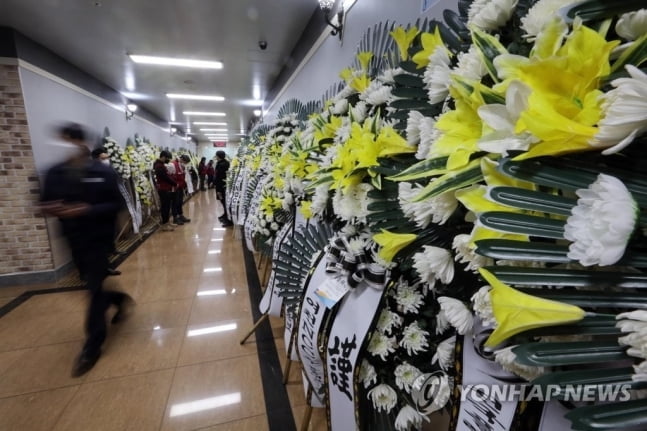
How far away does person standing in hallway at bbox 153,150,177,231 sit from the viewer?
5551mm

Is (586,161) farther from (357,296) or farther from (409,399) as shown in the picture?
(409,399)

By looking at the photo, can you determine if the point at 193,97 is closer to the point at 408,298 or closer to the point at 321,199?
the point at 321,199

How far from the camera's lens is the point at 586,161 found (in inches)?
13.9

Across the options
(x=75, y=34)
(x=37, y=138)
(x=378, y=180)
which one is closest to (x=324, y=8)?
(x=378, y=180)

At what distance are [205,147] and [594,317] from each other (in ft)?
80.6

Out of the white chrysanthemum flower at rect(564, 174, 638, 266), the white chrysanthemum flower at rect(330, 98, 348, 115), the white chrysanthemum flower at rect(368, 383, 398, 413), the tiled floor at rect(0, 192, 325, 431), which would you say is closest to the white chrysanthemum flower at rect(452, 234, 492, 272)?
the white chrysanthemum flower at rect(564, 174, 638, 266)

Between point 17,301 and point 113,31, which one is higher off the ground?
point 113,31

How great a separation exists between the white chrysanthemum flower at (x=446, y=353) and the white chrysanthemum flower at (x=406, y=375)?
0.08m

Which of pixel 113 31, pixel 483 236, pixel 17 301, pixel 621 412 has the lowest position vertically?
pixel 17 301

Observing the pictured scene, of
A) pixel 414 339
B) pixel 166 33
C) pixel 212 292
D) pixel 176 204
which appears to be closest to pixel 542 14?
pixel 414 339

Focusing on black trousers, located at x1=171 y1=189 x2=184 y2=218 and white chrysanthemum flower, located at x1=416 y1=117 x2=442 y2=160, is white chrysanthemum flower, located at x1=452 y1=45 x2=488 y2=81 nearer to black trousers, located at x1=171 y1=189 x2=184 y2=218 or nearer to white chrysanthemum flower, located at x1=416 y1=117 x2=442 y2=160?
white chrysanthemum flower, located at x1=416 y1=117 x2=442 y2=160

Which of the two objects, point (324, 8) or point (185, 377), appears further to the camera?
point (324, 8)

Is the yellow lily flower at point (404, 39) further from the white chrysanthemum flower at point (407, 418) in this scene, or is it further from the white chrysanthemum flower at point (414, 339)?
the white chrysanthemum flower at point (407, 418)

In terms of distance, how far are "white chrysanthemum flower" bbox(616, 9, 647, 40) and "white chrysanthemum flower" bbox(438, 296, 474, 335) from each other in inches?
17.1
